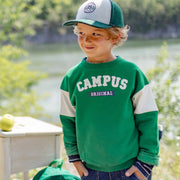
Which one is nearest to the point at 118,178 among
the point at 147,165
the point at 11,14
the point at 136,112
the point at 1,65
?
the point at 147,165

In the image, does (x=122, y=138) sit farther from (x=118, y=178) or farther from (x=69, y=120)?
(x=69, y=120)

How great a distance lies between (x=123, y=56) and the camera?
6.43 metres

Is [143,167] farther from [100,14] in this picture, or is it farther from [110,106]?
[100,14]

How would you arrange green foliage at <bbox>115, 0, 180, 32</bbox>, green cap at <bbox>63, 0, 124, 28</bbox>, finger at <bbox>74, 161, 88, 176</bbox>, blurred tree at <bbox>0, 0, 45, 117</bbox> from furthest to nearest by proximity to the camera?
blurred tree at <bbox>0, 0, 45, 117</bbox>
green foliage at <bbox>115, 0, 180, 32</bbox>
finger at <bbox>74, 161, 88, 176</bbox>
green cap at <bbox>63, 0, 124, 28</bbox>

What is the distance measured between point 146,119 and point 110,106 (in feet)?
0.56

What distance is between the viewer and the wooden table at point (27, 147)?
6.45 ft

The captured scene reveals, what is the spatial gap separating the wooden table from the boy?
0.61m

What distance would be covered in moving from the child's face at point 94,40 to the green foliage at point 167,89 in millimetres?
2201

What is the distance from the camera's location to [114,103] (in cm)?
146

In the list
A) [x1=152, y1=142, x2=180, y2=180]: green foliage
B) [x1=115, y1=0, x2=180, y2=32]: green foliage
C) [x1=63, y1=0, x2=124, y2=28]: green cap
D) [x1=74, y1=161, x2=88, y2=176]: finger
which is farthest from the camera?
[x1=115, y1=0, x2=180, y2=32]: green foliage

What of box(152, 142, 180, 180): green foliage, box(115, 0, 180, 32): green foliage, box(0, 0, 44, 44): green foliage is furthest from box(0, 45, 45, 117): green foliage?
box(152, 142, 180, 180): green foliage

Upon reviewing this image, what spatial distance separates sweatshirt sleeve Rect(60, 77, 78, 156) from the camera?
5.31ft

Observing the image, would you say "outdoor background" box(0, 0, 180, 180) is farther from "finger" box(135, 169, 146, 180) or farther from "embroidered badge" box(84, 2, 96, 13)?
"embroidered badge" box(84, 2, 96, 13)

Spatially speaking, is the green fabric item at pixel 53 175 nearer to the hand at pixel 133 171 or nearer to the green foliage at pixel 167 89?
the hand at pixel 133 171
